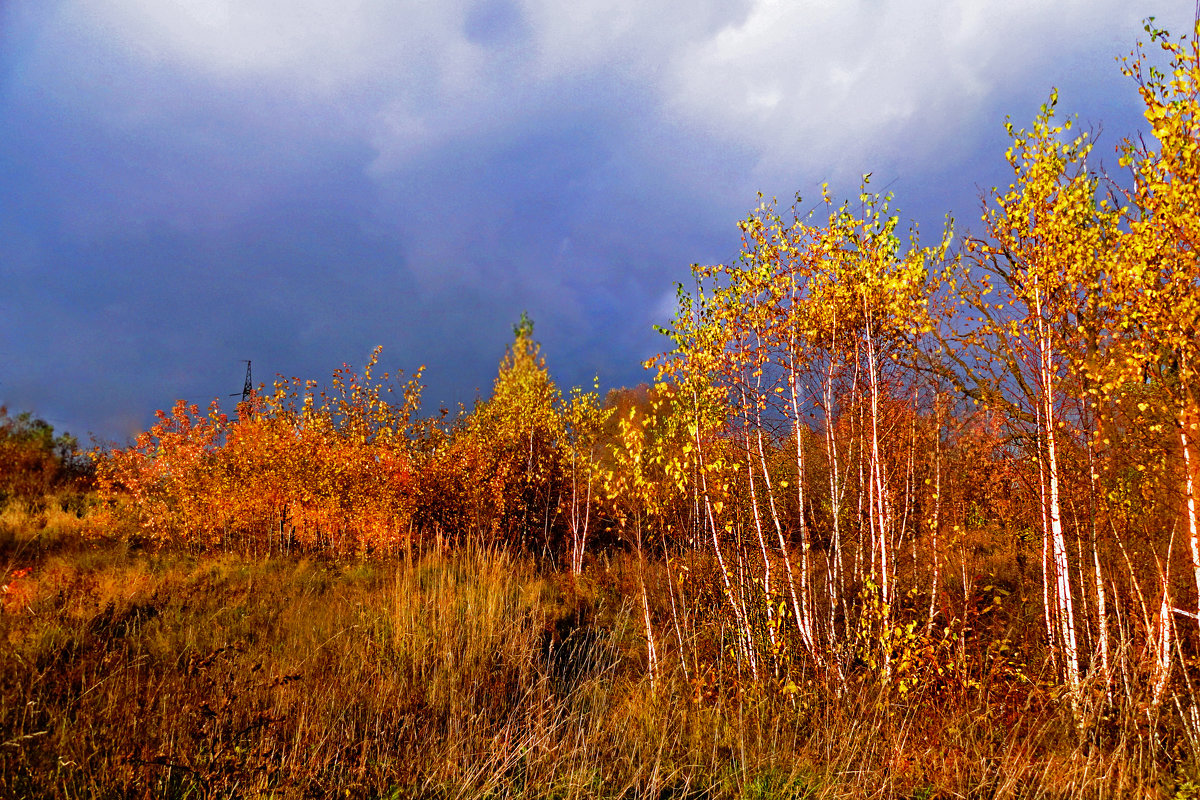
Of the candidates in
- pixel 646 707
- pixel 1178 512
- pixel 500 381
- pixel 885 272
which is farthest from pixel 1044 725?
pixel 500 381

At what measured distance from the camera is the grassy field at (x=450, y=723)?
11.0 ft

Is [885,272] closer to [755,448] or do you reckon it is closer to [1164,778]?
[755,448]

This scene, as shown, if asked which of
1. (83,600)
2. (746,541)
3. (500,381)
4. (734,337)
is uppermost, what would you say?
(500,381)

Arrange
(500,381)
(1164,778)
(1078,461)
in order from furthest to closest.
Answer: (500,381) → (1078,461) → (1164,778)

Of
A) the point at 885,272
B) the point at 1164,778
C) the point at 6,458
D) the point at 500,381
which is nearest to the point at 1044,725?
the point at 1164,778

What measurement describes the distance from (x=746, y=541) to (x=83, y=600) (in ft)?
24.2

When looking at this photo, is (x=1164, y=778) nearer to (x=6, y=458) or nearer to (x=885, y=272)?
(x=885, y=272)

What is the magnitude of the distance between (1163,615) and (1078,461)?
120 cm

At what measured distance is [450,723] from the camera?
394cm

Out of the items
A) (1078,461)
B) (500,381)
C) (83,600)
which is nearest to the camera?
(1078,461)

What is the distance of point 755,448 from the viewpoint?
19.1ft

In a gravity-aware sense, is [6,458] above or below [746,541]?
above

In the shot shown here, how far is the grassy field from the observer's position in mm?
3363

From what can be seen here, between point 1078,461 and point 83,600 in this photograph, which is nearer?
point 1078,461
